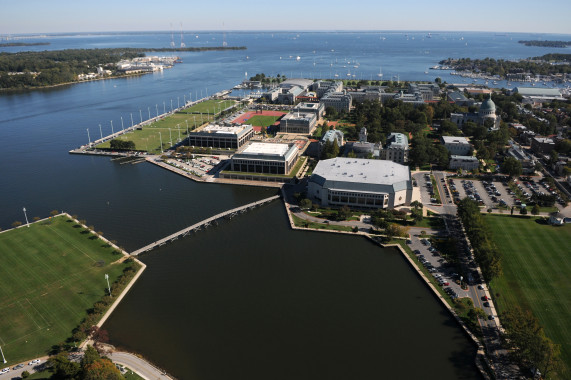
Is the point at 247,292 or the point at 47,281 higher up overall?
the point at 47,281

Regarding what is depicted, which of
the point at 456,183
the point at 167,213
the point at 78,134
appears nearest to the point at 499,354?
the point at 456,183

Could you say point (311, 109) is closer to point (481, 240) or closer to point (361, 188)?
point (361, 188)

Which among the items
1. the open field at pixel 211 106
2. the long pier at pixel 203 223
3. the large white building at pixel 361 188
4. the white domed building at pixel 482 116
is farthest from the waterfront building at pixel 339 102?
the long pier at pixel 203 223

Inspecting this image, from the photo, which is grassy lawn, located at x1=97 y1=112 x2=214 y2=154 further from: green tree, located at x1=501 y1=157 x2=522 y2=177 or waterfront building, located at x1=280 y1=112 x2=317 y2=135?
green tree, located at x1=501 y1=157 x2=522 y2=177

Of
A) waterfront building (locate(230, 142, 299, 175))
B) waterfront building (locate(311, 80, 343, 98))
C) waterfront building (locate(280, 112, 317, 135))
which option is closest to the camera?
waterfront building (locate(230, 142, 299, 175))

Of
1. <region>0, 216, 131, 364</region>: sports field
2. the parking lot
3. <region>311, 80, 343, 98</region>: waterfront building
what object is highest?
<region>311, 80, 343, 98</region>: waterfront building

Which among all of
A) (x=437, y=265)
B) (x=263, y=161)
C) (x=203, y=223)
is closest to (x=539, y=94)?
(x=263, y=161)

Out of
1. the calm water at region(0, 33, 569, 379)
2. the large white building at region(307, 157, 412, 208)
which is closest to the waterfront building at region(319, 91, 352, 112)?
the large white building at region(307, 157, 412, 208)
